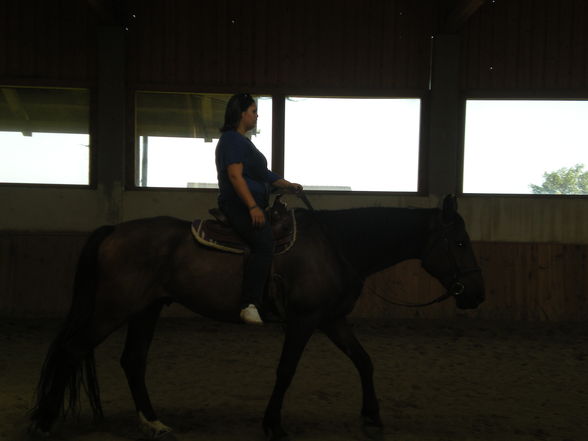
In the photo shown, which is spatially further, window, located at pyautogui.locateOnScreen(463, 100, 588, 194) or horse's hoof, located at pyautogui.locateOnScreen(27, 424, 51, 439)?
window, located at pyautogui.locateOnScreen(463, 100, 588, 194)

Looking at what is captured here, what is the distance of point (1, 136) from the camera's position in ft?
25.7

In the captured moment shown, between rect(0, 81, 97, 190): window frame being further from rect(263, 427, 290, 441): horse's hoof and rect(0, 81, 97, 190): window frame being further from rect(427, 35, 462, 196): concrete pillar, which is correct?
Answer: rect(263, 427, 290, 441): horse's hoof

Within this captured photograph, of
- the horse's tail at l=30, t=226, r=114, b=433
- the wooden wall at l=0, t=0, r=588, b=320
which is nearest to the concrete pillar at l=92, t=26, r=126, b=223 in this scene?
the wooden wall at l=0, t=0, r=588, b=320

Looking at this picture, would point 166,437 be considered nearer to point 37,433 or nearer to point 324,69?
point 37,433

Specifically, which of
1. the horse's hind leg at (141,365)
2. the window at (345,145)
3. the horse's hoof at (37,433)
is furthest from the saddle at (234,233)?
the window at (345,145)

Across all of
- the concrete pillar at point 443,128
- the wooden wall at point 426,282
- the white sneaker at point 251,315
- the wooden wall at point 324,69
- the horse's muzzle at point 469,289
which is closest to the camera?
the white sneaker at point 251,315

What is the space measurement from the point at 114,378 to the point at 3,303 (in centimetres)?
360

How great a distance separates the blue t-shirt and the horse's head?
1191mm

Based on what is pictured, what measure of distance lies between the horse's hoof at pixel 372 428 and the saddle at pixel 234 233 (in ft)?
4.16

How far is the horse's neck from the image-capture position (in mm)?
3746

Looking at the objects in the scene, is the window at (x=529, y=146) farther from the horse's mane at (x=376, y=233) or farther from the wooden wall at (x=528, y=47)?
the horse's mane at (x=376, y=233)

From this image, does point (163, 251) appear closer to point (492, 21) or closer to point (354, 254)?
point (354, 254)

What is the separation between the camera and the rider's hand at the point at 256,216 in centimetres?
342

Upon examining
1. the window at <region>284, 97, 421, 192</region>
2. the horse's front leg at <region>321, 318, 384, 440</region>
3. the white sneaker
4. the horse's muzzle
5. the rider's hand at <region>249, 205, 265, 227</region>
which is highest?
the window at <region>284, 97, 421, 192</region>
